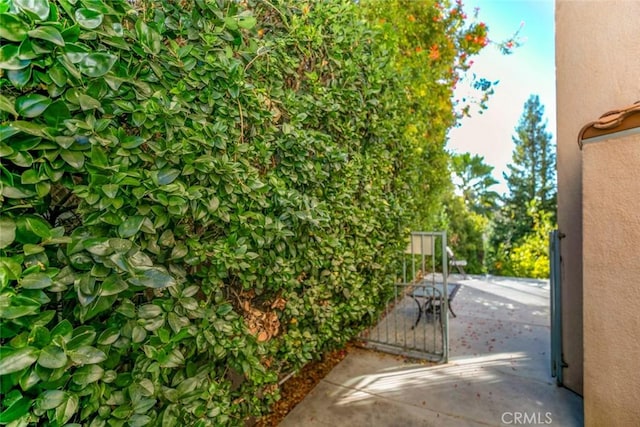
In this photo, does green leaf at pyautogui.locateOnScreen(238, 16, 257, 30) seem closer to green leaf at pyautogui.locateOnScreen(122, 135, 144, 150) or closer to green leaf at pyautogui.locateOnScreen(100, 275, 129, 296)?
green leaf at pyautogui.locateOnScreen(122, 135, 144, 150)

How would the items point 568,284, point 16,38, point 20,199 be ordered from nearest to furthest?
1. point 16,38
2. point 20,199
3. point 568,284

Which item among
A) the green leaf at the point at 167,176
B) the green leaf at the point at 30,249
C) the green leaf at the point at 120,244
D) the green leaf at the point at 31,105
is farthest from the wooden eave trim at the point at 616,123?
the green leaf at the point at 30,249

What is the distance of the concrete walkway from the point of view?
282 cm

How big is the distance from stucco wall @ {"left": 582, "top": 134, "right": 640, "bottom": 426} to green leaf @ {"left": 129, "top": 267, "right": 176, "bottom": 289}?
9.67 ft

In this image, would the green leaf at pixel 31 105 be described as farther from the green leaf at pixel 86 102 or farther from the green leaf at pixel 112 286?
the green leaf at pixel 112 286

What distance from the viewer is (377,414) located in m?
2.89

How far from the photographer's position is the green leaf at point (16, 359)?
2.98ft

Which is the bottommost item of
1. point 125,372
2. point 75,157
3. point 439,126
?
point 125,372

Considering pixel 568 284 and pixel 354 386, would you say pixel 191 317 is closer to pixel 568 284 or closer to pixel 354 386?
pixel 354 386

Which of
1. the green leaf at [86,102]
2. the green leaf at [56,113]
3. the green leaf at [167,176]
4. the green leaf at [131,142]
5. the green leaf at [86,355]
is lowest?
the green leaf at [86,355]

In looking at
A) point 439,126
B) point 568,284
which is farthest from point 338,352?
point 439,126

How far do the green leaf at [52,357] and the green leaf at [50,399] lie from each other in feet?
0.39

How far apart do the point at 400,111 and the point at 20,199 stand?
10.8 feet

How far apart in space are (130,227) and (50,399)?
0.62 m
